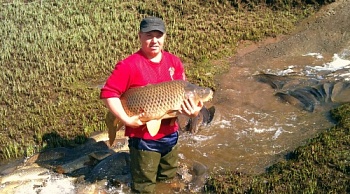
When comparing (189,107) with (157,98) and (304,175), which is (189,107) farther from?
(304,175)

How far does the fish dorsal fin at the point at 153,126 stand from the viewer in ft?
12.4

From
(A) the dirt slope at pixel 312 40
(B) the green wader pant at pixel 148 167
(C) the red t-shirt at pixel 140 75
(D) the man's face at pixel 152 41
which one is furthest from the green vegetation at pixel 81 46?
(D) the man's face at pixel 152 41

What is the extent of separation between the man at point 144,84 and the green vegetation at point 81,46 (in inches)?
86.1

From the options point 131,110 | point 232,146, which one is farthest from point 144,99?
point 232,146

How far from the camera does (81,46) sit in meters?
9.53

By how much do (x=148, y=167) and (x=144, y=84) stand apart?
90cm

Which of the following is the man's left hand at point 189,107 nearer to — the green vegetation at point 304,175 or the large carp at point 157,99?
the large carp at point 157,99

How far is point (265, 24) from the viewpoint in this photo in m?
10.7

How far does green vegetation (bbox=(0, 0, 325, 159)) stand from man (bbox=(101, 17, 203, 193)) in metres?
2.19

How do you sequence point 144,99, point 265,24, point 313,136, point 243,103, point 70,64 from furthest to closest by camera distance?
point 265,24, point 70,64, point 243,103, point 313,136, point 144,99

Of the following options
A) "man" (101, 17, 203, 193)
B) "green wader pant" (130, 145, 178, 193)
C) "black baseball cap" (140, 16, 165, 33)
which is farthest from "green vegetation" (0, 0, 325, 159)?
"black baseball cap" (140, 16, 165, 33)

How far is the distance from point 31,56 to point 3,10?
361 cm

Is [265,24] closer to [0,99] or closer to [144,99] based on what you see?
[0,99]

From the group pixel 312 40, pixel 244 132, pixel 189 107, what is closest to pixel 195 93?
pixel 189 107
